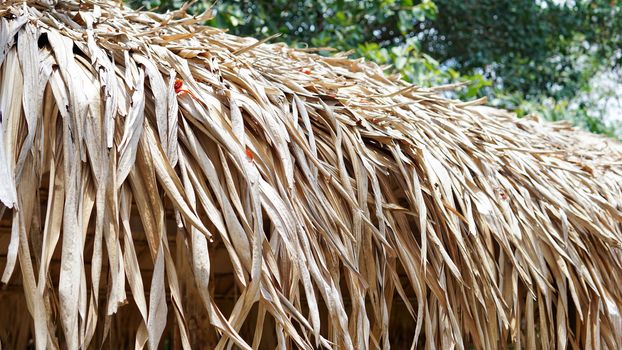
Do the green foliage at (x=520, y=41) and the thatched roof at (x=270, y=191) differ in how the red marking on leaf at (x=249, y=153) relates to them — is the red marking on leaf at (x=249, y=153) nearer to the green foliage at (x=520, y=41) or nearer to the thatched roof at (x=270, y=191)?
the thatched roof at (x=270, y=191)

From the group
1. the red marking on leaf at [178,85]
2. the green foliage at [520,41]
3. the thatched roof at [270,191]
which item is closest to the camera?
the thatched roof at [270,191]

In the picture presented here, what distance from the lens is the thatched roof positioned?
126 centimetres

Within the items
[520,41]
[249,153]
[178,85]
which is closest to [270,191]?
[249,153]

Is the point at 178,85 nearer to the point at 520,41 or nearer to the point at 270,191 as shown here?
the point at 270,191

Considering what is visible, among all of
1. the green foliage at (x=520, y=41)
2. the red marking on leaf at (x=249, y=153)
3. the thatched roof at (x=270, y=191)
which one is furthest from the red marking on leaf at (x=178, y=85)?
the green foliage at (x=520, y=41)

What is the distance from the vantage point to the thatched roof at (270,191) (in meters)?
1.26

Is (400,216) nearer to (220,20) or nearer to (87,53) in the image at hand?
(87,53)

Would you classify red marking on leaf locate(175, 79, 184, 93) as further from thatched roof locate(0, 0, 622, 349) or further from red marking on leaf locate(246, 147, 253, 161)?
red marking on leaf locate(246, 147, 253, 161)

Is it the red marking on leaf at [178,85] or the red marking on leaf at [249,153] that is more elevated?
the red marking on leaf at [178,85]

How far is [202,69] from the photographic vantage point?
1.60 m

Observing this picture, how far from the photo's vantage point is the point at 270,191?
4.64 ft

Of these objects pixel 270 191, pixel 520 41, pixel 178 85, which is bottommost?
pixel 270 191

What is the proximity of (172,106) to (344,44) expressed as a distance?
3245 millimetres

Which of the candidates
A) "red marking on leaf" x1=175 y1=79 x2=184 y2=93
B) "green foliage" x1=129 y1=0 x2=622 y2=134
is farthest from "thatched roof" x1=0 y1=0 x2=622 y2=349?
"green foliage" x1=129 y1=0 x2=622 y2=134
